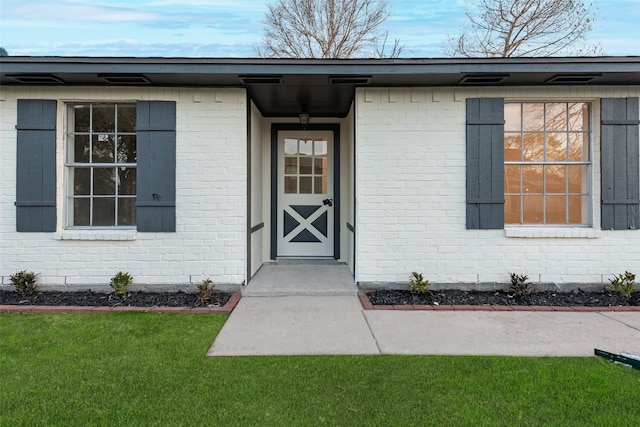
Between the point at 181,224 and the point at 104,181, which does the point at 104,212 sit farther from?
the point at 181,224

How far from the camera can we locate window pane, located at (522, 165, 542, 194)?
15.1 feet

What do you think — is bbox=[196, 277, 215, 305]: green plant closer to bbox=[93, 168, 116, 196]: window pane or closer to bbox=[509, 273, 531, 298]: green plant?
bbox=[93, 168, 116, 196]: window pane

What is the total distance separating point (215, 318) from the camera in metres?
3.59

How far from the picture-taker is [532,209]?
183 inches

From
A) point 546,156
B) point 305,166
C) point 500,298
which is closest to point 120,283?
point 305,166

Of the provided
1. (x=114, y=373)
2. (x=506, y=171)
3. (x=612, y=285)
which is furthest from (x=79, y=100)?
(x=612, y=285)

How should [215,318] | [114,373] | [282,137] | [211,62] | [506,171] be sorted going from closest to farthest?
[114,373] < [215,318] < [211,62] < [506,171] < [282,137]

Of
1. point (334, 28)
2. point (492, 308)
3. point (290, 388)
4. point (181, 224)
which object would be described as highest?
point (334, 28)

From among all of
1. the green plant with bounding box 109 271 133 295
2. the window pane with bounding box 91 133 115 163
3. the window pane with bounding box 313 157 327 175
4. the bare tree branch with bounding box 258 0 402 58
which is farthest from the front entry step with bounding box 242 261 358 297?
the bare tree branch with bounding box 258 0 402 58

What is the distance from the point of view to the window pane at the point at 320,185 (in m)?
6.04

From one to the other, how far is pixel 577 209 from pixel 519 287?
1407mm

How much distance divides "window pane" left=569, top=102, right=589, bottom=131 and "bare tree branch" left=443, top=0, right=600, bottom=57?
7.15 meters

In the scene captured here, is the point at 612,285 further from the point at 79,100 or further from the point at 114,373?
the point at 79,100

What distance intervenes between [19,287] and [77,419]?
10.6 ft
